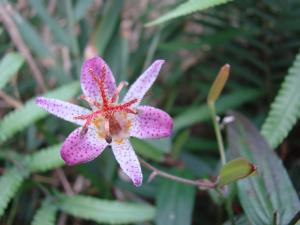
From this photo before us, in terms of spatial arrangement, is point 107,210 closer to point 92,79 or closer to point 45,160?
point 45,160

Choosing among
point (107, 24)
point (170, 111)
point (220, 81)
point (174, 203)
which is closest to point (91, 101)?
point (220, 81)

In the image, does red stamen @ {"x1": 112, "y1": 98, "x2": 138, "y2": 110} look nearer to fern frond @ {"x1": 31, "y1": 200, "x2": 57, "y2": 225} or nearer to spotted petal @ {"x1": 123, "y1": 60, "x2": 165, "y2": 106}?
spotted petal @ {"x1": 123, "y1": 60, "x2": 165, "y2": 106}

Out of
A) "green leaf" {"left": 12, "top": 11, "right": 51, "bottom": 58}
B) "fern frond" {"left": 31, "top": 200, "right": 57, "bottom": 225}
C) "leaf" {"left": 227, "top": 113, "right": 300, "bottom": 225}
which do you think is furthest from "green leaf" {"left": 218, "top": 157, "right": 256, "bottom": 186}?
"green leaf" {"left": 12, "top": 11, "right": 51, "bottom": 58}

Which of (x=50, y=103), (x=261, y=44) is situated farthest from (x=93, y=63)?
(x=261, y=44)

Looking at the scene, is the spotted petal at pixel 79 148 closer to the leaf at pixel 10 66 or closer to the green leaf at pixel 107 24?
the leaf at pixel 10 66

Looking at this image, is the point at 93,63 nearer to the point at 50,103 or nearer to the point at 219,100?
the point at 50,103

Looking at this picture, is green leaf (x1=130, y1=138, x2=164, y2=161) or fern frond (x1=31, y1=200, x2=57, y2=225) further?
green leaf (x1=130, y1=138, x2=164, y2=161)

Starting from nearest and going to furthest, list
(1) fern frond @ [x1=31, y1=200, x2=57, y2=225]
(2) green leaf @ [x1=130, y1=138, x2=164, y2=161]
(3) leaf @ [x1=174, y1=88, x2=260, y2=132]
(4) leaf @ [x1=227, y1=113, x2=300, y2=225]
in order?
(4) leaf @ [x1=227, y1=113, x2=300, y2=225]
(1) fern frond @ [x1=31, y1=200, x2=57, y2=225]
(2) green leaf @ [x1=130, y1=138, x2=164, y2=161]
(3) leaf @ [x1=174, y1=88, x2=260, y2=132]

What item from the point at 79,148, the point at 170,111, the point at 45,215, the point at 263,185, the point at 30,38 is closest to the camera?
the point at 79,148
